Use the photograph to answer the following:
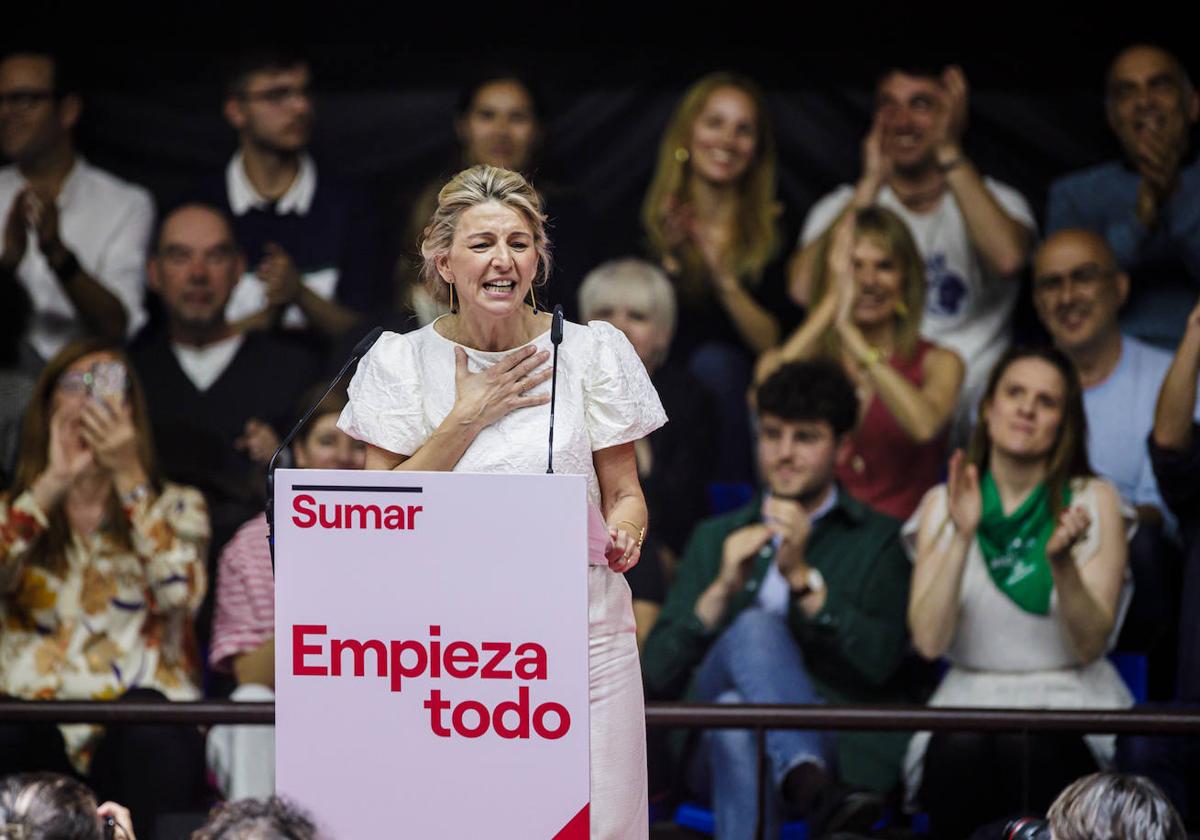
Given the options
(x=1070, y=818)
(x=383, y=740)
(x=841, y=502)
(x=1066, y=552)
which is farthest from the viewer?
(x=841, y=502)

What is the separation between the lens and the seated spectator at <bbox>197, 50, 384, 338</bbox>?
5613mm

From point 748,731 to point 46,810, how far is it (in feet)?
9.82

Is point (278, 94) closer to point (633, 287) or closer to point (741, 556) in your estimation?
point (633, 287)

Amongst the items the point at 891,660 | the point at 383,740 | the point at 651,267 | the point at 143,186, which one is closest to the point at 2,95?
the point at 143,186

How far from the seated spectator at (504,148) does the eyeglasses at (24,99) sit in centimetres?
135

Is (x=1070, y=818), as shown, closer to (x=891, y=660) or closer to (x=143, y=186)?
(x=891, y=660)

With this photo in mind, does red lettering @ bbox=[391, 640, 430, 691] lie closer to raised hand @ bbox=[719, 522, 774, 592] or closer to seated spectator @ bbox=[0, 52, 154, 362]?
raised hand @ bbox=[719, 522, 774, 592]

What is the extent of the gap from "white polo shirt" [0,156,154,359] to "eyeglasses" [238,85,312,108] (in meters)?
0.50

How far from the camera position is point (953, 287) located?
547 cm

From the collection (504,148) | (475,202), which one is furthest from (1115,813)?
(504,148)

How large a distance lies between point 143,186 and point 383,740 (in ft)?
11.9

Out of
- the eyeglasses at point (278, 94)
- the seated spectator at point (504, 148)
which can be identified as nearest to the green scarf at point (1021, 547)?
the seated spectator at point (504, 148)

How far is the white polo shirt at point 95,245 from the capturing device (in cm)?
564

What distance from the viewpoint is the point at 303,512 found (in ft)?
8.11
